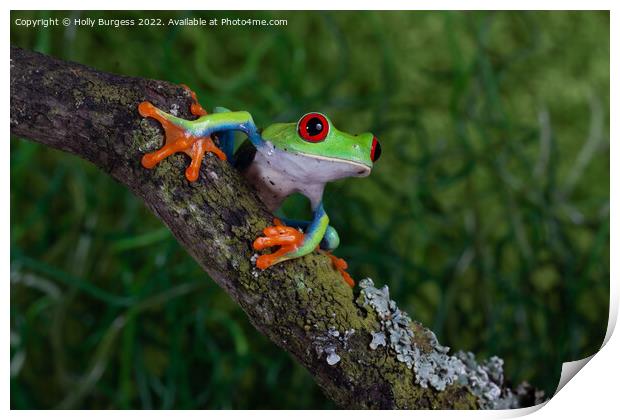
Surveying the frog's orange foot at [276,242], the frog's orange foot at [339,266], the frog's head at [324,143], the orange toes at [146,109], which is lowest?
the frog's orange foot at [339,266]

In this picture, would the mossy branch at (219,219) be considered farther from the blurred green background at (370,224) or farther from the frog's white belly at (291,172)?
the blurred green background at (370,224)

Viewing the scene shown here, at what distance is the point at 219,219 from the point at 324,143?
0.39ft

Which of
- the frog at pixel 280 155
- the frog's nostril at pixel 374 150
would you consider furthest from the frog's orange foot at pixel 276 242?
the frog's nostril at pixel 374 150

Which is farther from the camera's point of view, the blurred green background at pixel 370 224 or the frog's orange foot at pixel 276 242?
the blurred green background at pixel 370 224

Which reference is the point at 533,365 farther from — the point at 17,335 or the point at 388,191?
the point at 17,335

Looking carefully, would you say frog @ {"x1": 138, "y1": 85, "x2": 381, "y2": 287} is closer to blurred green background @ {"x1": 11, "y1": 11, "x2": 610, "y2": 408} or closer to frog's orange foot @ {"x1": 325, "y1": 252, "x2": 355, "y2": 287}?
frog's orange foot @ {"x1": 325, "y1": 252, "x2": 355, "y2": 287}

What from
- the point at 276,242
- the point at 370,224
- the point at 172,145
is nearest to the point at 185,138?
the point at 172,145

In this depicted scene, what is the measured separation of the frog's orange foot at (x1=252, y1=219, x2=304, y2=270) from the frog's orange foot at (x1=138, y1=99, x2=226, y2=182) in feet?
0.25

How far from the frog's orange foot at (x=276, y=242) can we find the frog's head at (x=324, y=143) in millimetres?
78

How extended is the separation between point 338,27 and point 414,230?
332 mm

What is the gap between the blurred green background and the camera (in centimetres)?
107

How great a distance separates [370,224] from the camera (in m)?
1.14

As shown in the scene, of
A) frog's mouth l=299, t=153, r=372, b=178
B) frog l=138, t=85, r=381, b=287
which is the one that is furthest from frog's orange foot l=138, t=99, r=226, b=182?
frog's mouth l=299, t=153, r=372, b=178

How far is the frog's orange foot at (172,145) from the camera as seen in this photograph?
590mm
